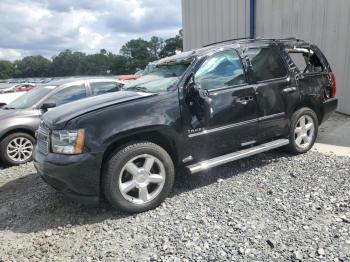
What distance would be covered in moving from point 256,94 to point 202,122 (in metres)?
0.98

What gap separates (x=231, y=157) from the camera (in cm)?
432

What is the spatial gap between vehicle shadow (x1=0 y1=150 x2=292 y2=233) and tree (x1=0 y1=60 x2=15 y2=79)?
198 feet

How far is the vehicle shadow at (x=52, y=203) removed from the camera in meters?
3.78

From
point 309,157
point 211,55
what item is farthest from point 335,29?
point 211,55

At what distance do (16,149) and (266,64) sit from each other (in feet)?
14.9

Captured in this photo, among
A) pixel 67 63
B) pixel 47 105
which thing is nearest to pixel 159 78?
pixel 47 105

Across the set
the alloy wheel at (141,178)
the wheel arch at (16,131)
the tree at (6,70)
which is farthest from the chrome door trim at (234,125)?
the tree at (6,70)

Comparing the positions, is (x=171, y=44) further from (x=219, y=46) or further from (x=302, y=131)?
(x=219, y=46)

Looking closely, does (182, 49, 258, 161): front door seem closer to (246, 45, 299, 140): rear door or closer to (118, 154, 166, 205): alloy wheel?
(246, 45, 299, 140): rear door

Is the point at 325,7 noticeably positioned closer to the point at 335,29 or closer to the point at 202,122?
the point at 335,29

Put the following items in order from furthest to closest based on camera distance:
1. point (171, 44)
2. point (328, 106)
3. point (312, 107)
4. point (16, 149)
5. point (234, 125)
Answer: point (171, 44) < point (16, 149) < point (328, 106) < point (312, 107) < point (234, 125)

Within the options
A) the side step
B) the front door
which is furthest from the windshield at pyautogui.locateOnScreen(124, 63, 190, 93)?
the side step

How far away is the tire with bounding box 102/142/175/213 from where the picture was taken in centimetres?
358

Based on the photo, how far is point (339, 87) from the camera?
25.7 ft
